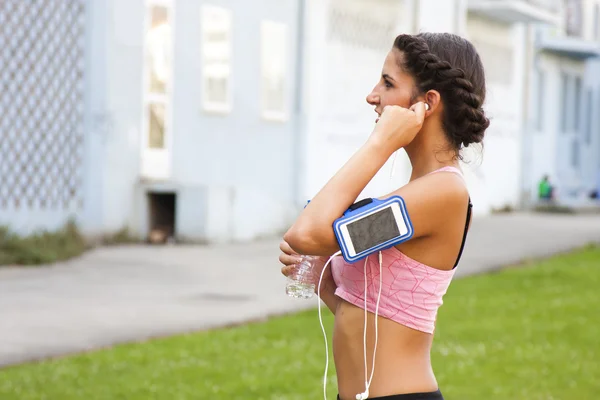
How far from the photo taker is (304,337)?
7.65 m

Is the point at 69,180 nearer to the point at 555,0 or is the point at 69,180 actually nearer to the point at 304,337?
the point at 304,337

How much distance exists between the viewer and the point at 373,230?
2.22 meters

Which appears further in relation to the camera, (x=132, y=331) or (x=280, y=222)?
(x=280, y=222)

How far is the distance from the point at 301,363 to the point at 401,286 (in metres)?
4.35

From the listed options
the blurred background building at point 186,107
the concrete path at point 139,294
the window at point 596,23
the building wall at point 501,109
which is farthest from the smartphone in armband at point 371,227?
the window at point 596,23

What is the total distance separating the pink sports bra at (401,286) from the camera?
2408mm

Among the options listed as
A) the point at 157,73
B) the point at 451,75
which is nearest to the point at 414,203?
the point at 451,75

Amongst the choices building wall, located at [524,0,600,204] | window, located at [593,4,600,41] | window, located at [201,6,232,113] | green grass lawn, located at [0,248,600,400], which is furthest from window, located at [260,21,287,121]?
window, located at [593,4,600,41]

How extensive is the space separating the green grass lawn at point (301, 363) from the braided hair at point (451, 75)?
3498mm

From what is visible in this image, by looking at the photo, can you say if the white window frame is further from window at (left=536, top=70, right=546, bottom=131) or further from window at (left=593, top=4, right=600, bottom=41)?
window at (left=593, top=4, right=600, bottom=41)

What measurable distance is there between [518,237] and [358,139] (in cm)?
329

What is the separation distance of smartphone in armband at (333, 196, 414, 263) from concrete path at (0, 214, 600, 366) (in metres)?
4.61

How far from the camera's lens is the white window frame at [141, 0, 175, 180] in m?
13.9

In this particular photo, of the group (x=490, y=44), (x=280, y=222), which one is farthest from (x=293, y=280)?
(x=490, y=44)
